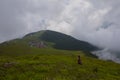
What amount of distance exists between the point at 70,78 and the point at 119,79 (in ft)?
35.7

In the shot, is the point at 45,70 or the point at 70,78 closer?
the point at 70,78

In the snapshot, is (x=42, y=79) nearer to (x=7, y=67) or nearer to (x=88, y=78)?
(x=88, y=78)

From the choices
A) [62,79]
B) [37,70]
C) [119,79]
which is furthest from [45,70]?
[119,79]

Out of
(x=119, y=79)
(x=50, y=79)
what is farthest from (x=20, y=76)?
(x=119, y=79)

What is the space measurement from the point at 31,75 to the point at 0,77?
3.79m

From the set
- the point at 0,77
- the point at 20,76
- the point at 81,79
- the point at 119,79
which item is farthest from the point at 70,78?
the point at 119,79

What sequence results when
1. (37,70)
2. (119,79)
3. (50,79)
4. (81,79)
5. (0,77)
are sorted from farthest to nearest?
(119,79) → (37,70) → (81,79) → (0,77) → (50,79)

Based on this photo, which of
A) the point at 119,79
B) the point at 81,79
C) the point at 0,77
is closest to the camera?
the point at 0,77

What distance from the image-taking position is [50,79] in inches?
1147

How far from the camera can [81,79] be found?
109ft

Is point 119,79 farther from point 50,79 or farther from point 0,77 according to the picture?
point 0,77

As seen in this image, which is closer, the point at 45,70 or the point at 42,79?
the point at 42,79

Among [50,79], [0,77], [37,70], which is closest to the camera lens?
[50,79]

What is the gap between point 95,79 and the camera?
113ft
